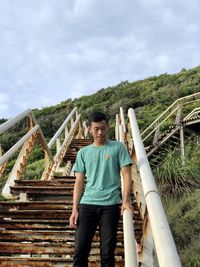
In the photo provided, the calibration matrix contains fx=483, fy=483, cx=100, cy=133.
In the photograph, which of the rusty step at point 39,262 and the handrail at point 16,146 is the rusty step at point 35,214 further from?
the rusty step at point 39,262

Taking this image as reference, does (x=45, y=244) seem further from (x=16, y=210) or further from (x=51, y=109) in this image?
(x=51, y=109)

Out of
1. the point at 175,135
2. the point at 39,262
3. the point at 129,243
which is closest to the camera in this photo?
the point at 129,243

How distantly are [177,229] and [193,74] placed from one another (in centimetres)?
2667

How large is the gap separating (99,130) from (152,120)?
17943 millimetres

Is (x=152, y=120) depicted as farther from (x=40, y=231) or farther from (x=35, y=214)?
(x=40, y=231)

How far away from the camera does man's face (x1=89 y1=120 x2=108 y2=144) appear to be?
3416 millimetres

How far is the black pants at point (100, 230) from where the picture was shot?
3215 mm

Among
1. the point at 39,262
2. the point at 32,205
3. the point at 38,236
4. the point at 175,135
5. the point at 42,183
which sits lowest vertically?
the point at 39,262

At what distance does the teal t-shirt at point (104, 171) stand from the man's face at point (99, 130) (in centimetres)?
5

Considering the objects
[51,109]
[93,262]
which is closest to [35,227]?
[93,262]

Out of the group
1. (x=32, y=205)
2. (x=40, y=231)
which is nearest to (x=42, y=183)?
(x=32, y=205)

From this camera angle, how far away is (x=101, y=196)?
10.9ft

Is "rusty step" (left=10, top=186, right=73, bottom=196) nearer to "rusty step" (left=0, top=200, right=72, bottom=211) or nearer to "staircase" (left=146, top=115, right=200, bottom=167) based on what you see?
"rusty step" (left=0, top=200, right=72, bottom=211)

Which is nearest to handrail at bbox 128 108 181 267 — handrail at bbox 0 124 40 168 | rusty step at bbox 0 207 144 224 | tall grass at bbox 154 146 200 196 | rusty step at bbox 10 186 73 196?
rusty step at bbox 0 207 144 224
